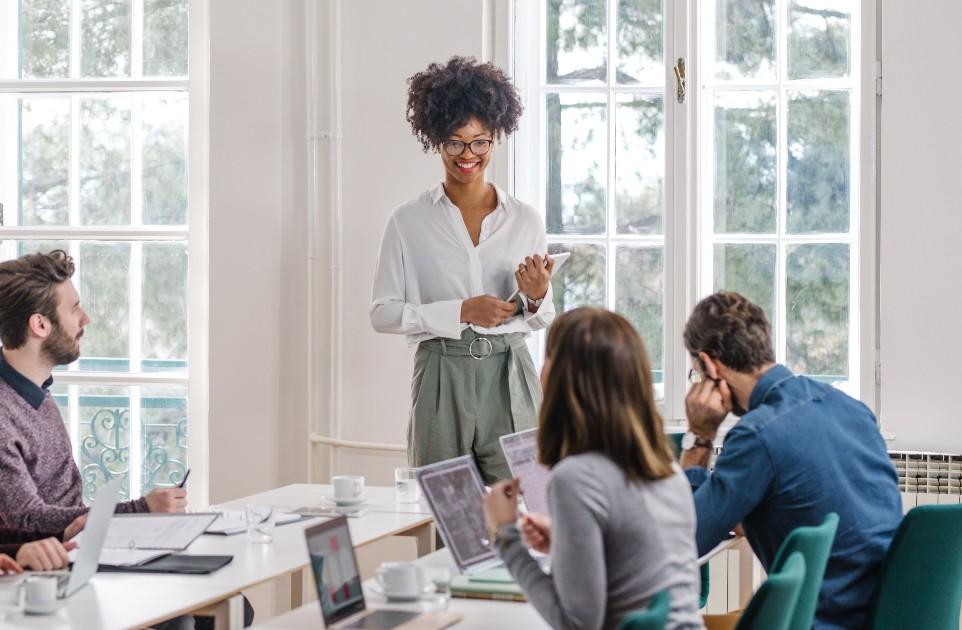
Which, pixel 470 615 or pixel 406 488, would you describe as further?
pixel 406 488

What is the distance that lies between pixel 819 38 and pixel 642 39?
66 cm

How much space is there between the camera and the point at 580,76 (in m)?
4.85

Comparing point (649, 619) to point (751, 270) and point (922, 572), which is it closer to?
point (922, 572)

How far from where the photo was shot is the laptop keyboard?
2.11 metres

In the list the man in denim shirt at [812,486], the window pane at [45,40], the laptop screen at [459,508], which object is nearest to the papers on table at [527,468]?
the laptop screen at [459,508]

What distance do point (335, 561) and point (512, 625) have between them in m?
0.34

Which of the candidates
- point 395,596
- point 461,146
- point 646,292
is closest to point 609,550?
point 395,596

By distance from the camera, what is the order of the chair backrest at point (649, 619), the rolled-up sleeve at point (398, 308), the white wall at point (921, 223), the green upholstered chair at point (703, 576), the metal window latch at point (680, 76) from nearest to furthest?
the chair backrest at point (649, 619), the green upholstered chair at point (703, 576), the rolled-up sleeve at point (398, 308), the white wall at point (921, 223), the metal window latch at point (680, 76)

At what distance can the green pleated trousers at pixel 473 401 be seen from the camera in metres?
3.70

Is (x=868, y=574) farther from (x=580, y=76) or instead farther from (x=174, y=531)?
(x=580, y=76)

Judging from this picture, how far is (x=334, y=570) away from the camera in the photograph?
2.14 m

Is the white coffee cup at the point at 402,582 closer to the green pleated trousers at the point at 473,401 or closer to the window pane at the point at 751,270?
the green pleated trousers at the point at 473,401

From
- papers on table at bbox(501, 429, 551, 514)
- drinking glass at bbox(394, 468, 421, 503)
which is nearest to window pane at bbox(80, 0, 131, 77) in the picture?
drinking glass at bbox(394, 468, 421, 503)

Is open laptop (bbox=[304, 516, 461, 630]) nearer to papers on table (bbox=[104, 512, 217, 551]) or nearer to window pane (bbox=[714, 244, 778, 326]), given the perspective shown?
papers on table (bbox=[104, 512, 217, 551])
